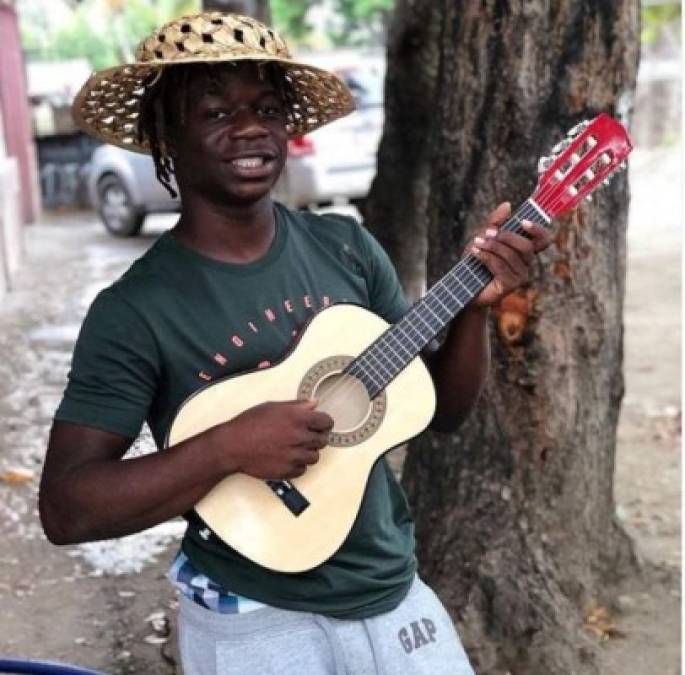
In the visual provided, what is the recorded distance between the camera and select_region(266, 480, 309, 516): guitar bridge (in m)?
1.94

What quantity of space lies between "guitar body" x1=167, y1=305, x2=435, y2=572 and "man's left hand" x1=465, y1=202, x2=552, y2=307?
8.1 inches

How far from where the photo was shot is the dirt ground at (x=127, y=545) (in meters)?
3.78

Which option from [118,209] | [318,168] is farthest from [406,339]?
[118,209]

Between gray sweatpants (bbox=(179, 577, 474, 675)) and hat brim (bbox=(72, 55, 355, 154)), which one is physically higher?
hat brim (bbox=(72, 55, 355, 154))

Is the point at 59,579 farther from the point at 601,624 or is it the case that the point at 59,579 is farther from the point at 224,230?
the point at 224,230

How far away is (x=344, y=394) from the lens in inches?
80.0

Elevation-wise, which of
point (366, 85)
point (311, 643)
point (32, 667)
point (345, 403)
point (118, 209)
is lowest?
point (118, 209)

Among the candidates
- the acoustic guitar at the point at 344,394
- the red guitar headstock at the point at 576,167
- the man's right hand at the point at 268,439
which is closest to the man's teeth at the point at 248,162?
the acoustic guitar at the point at 344,394

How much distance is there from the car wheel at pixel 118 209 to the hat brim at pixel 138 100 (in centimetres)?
1137

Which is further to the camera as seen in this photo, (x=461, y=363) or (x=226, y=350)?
(x=461, y=363)

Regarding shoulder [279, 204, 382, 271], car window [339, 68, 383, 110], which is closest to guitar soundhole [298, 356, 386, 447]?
shoulder [279, 204, 382, 271]

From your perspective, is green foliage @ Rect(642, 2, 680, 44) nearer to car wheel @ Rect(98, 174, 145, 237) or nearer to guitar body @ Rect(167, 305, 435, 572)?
car wheel @ Rect(98, 174, 145, 237)

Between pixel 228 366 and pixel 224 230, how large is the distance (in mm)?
243

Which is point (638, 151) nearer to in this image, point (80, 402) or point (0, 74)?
point (0, 74)
